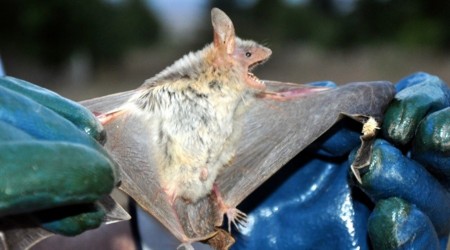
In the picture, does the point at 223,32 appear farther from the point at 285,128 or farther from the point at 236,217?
the point at 236,217

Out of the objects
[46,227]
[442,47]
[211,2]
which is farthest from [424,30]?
[46,227]

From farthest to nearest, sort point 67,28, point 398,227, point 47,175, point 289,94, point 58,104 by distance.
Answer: point 67,28
point 289,94
point 398,227
point 58,104
point 47,175

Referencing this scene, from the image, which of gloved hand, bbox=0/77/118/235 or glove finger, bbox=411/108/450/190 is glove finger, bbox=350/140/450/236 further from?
gloved hand, bbox=0/77/118/235

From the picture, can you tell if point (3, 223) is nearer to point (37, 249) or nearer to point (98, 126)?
point (98, 126)

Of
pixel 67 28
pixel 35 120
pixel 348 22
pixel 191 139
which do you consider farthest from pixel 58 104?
pixel 348 22

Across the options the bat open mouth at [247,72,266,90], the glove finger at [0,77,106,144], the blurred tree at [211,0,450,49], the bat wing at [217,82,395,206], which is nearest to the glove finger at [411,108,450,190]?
the bat wing at [217,82,395,206]

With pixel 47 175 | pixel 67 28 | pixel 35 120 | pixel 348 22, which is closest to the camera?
pixel 47 175
